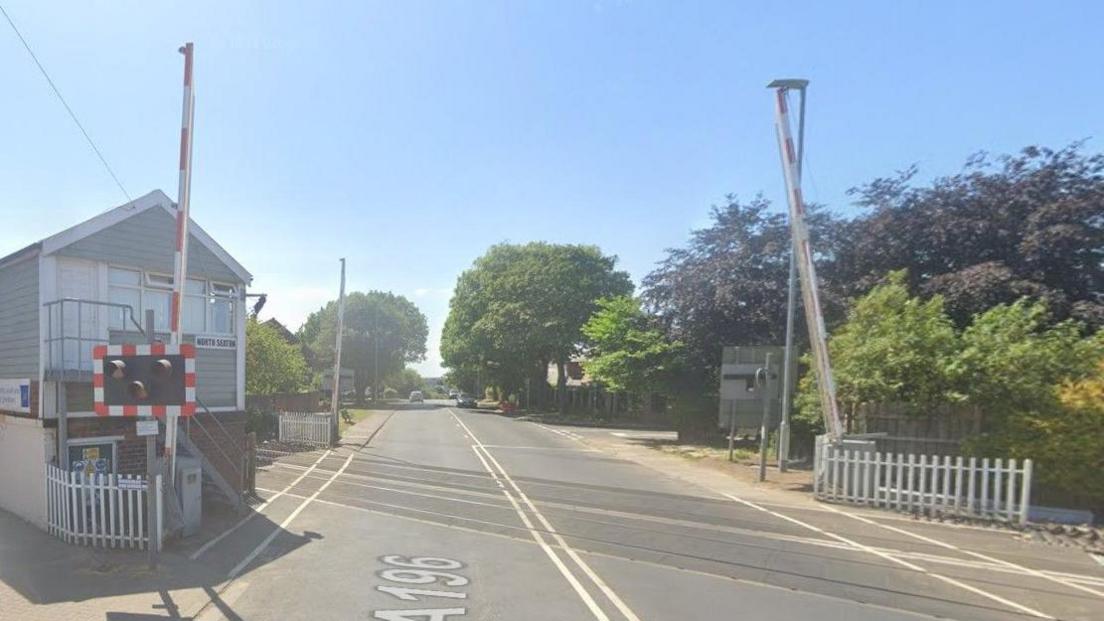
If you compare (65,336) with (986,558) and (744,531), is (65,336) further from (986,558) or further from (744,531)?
(986,558)

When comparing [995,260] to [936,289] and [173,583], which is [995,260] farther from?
[173,583]

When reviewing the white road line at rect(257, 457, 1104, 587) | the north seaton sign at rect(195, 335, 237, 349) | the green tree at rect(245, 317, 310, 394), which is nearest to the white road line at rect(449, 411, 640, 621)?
the white road line at rect(257, 457, 1104, 587)

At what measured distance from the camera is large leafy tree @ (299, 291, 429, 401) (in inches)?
2817

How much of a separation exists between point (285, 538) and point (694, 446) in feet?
63.6

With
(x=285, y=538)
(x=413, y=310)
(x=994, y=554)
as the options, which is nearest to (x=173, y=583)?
(x=285, y=538)

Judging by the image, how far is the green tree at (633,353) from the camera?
2786cm

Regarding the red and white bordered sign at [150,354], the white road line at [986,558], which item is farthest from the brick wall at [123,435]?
the white road line at [986,558]

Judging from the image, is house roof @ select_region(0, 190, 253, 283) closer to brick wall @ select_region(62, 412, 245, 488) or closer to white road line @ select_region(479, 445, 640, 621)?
brick wall @ select_region(62, 412, 245, 488)

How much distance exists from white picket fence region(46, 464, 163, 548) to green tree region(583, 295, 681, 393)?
2089 cm

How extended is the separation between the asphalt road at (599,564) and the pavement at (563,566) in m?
0.03

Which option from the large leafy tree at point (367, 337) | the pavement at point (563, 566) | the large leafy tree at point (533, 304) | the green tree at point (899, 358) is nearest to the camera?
the pavement at point (563, 566)

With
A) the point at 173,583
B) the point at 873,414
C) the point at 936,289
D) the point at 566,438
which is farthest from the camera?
the point at 566,438

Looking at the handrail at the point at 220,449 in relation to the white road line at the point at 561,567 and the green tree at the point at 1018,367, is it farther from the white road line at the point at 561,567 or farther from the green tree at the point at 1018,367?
the green tree at the point at 1018,367

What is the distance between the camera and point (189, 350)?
760cm
